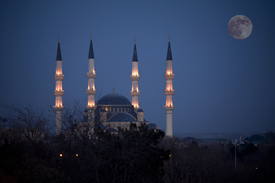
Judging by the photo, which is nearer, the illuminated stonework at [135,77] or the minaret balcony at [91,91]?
→ the minaret balcony at [91,91]

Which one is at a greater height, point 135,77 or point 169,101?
point 135,77

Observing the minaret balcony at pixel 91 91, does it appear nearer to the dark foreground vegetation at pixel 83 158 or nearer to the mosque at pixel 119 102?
the mosque at pixel 119 102

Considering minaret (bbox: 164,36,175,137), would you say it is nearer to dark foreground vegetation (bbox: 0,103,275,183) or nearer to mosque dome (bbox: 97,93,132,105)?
mosque dome (bbox: 97,93,132,105)

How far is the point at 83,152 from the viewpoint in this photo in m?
20.5

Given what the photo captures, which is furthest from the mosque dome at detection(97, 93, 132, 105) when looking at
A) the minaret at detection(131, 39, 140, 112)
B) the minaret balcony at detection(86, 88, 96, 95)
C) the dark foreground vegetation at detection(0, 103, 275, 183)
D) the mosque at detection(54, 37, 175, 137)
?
the dark foreground vegetation at detection(0, 103, 275, 183)

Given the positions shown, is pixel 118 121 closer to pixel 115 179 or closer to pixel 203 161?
pixel 203 161

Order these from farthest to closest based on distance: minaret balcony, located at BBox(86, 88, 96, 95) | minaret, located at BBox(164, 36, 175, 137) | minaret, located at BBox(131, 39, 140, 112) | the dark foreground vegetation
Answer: minaret, located at BBox(131, 39, 140, 112), minaret, located at BBox(164, 36, 175, 137), minaret balcony, located at BBox(86, 88, 96, 95), the dark foreground vegetation

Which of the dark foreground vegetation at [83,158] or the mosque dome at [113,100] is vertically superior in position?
the mosque dome at [113,100]

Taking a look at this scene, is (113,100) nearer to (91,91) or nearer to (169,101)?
(91,91)

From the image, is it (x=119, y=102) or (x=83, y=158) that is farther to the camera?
(x=119, y=102)

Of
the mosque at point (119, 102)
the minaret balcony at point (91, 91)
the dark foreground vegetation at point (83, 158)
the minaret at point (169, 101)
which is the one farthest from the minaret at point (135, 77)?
the dark foreground vegetation at point (83, 158)

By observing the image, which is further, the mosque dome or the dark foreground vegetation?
the mosque dome

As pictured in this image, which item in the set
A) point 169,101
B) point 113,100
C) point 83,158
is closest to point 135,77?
point 169,101

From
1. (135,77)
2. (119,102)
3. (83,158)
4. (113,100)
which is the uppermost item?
(135,77)
